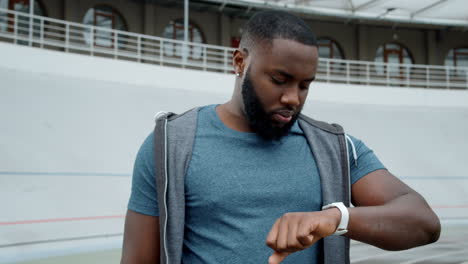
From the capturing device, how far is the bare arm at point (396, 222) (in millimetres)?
1410

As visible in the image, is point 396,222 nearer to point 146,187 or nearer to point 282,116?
point 282,116

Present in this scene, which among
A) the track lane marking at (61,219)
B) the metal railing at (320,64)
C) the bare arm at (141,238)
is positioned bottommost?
the track lane marking at (61,219)

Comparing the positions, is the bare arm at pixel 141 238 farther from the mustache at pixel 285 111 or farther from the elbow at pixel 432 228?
the elbow at pixel 432 228

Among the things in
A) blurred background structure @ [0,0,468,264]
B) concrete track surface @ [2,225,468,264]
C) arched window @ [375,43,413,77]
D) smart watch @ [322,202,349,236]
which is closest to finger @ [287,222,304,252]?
smart watch @ [322,202,349,236]

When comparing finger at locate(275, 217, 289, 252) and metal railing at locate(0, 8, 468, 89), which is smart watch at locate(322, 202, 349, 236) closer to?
finger at locate(275, 217, 289, 252)

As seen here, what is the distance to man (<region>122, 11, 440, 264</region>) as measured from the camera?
5.23 feet

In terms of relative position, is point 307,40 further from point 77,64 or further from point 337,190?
point 77,64

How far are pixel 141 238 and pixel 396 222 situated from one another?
2.68 feet

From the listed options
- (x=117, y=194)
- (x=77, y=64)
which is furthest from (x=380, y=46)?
(x=117, y=194)

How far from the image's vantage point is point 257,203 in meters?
1.61

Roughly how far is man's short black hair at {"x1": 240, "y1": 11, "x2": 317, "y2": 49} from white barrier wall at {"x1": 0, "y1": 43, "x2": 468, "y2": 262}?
6643mm

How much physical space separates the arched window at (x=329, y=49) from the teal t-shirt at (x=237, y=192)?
23754 millimetres

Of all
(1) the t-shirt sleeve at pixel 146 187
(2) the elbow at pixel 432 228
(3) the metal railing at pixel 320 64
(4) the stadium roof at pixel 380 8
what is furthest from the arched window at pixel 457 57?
(1) the t-shirt sleeve at pixel 146 187

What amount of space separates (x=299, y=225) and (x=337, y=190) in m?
0.47
